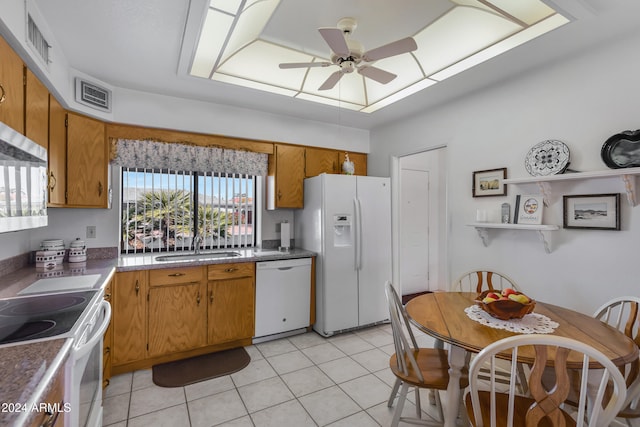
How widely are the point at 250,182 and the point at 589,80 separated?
10.8 ft

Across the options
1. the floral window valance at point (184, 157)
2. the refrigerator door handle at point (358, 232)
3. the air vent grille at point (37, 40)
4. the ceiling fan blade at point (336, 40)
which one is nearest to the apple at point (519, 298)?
the ceiling fan blade at point (336, 40)

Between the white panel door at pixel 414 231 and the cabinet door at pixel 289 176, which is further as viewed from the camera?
the white panel door at pixel 414 231

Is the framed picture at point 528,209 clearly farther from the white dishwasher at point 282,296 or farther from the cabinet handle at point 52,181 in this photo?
the cabinet handle at point 52,181

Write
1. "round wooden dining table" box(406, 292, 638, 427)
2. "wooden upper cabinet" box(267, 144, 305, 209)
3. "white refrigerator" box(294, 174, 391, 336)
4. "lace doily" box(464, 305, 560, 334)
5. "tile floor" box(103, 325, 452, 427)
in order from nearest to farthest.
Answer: "round wooden dining table" box(406, 292, 638, 427), "lace doily" box(464, 305, 560, 334), "tile floor" box(103, 325, 452, 427), "white refrigerator" box(294, 174, 391, 336), "wooden upper cabinet" box(267, 144, 305, 209)

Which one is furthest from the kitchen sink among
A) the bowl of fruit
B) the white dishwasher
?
the bowl of fruit

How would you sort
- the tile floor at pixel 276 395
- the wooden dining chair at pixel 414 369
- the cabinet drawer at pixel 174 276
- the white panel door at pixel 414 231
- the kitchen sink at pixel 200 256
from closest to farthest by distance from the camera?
the wooden dining chair at pixel 414 369 → the tile floor at pixel 276 395 → the cabinet drawer at pixel 174 276 → the kitchen sink at pixel 200 256 → the white panel door at pixel 414 231

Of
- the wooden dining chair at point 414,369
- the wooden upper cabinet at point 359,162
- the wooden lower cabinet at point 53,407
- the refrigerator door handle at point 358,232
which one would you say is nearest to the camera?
the wooden lower cabinet at point 53,407

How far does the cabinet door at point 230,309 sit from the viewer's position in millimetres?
2916

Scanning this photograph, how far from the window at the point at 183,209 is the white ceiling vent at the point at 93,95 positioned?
66 cm

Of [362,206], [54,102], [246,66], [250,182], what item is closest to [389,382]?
[362,206]

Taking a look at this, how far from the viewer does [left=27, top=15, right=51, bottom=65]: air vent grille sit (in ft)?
5.53

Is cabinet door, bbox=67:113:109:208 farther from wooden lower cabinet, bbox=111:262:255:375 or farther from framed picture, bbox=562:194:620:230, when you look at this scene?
framed picture, bbox=562:194:620:230

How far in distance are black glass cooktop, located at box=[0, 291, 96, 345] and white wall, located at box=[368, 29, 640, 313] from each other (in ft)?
9.90

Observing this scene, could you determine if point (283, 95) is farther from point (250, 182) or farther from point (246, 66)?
point (250, 182)
